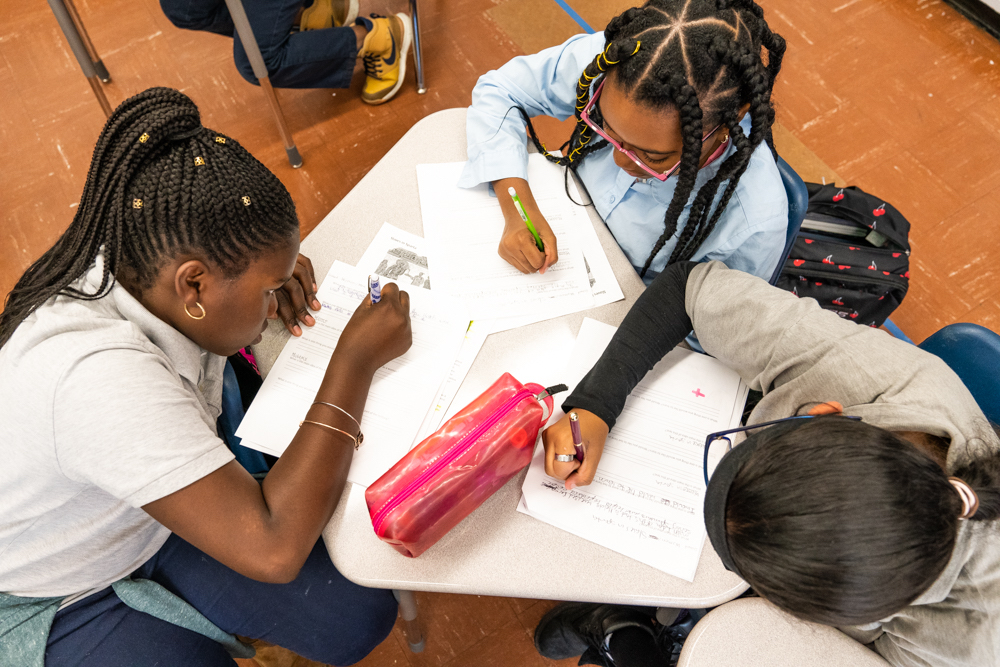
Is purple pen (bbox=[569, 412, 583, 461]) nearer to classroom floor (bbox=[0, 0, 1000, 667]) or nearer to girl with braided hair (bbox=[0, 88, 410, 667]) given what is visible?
girl with braided hair (bbox=[0, 88, 410, 667])

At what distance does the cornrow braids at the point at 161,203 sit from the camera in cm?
80

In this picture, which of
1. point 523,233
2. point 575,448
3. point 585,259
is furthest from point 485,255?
point 575,448

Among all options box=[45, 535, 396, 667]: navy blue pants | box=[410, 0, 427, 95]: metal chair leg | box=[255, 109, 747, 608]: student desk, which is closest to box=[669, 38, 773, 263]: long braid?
box=[255, 109, 747, 608]: student desk

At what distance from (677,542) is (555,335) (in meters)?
0.37

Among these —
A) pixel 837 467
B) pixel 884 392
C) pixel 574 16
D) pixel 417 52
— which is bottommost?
pixel 574 16

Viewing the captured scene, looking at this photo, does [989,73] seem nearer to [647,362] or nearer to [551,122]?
[551,122]

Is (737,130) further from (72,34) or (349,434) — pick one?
(72,34)

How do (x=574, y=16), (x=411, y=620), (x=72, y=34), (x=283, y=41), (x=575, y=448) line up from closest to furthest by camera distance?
1. (x=575, y=448)
2. (x=411, y=620)
3. (x=72, y=34)
4. (x=283, y=41)
5. (x=574, y=16)

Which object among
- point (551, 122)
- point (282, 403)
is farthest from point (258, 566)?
point (551, 122)

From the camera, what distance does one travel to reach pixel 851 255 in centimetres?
147

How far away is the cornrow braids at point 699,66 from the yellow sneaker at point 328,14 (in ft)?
5.37

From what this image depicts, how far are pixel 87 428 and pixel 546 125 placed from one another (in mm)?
1885

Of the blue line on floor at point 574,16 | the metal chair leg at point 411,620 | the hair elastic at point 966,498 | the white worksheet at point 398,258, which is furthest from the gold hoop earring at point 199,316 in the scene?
the blue line on floor at point 574,16

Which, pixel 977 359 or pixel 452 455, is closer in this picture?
pixel 452 455
